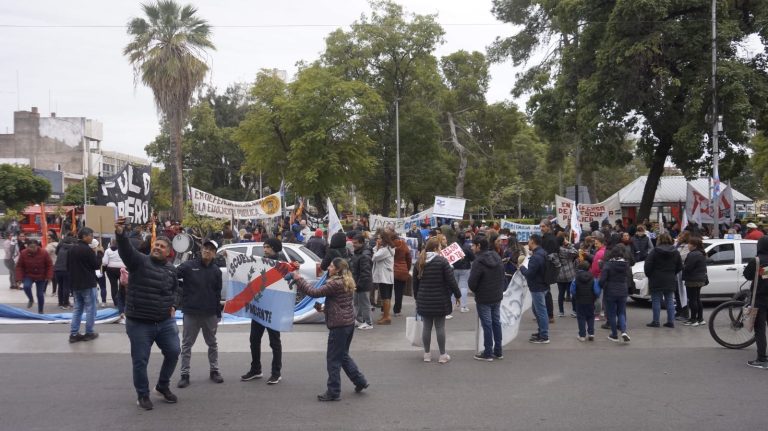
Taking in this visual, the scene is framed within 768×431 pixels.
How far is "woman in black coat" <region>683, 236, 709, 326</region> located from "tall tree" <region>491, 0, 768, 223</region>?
1222cm

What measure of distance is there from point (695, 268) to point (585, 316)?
259 cm

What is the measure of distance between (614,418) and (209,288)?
444cm

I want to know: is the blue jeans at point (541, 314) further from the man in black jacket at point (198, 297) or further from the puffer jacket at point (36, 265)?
the puffer jacket at point (36, 265)

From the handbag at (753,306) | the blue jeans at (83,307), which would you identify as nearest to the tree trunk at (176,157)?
the blue jeans at (83,307)

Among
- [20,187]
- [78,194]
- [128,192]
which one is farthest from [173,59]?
[78,194]

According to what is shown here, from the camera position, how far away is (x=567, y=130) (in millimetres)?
27422

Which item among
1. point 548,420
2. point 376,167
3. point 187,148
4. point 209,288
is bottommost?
point 548,420

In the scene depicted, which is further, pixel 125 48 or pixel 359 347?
pixel 125 48

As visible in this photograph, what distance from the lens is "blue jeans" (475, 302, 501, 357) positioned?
903 cm

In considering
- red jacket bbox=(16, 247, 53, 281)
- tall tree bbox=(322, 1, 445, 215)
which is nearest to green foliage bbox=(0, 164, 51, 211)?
tall tree bbox=(322, 1, 445, 215)

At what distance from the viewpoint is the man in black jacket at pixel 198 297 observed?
7512 mm

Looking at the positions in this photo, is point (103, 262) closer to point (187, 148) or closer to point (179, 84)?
point (179, 84)

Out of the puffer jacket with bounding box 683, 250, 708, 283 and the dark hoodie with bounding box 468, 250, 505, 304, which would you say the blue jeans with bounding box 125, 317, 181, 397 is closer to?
the dark hoodie with bounding box 468, 250, 505, 304

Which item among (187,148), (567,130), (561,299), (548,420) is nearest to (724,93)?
(567,130)
